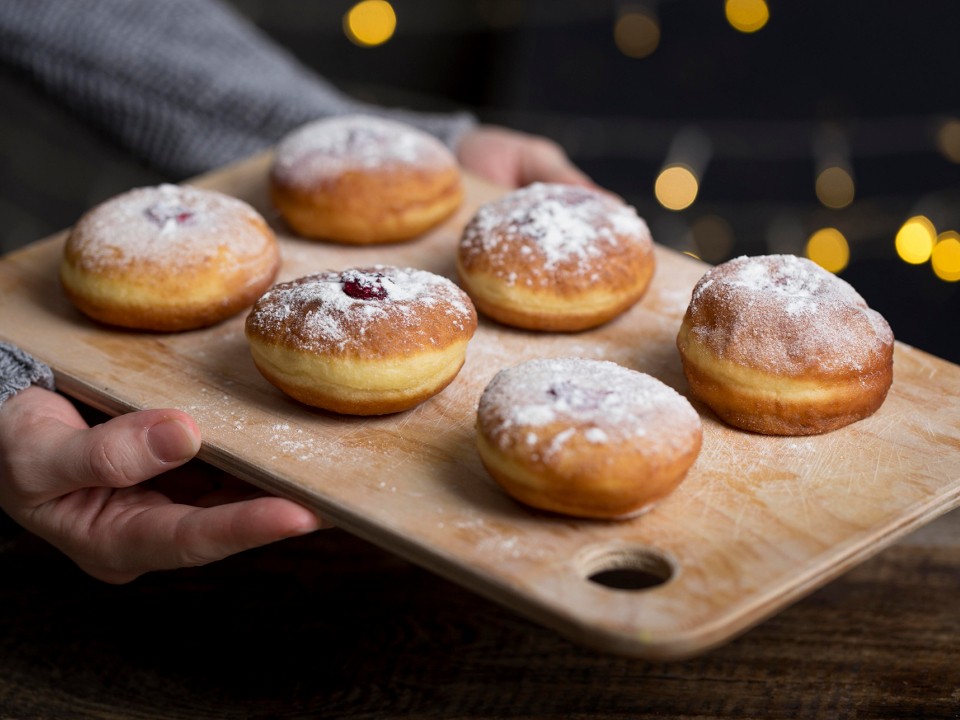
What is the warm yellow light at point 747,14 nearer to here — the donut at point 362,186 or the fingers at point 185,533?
the donut at point 362,186

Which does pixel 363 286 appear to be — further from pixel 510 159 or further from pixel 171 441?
pixel 510 159

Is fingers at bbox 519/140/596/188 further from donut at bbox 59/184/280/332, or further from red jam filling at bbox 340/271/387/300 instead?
red jam filling at bbox 340/271/387/300

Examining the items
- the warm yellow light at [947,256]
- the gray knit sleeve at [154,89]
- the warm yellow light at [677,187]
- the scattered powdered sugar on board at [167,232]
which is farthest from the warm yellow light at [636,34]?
the scattered powdered sugar on board at [167,232]

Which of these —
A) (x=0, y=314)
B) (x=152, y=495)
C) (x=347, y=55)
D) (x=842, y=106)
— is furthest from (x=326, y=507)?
(x=347, y=55)

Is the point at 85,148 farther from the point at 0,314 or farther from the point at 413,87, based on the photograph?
the point at 0,314

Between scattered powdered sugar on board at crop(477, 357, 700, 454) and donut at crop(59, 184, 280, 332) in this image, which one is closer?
scattered powdered sugar on board at crop(477, 357, 700, 454)

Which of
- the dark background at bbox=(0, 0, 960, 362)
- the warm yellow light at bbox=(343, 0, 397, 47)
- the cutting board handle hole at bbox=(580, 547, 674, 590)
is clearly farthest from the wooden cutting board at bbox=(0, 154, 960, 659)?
the warm yellow light at bbox=(343, 0, 397, 47)
